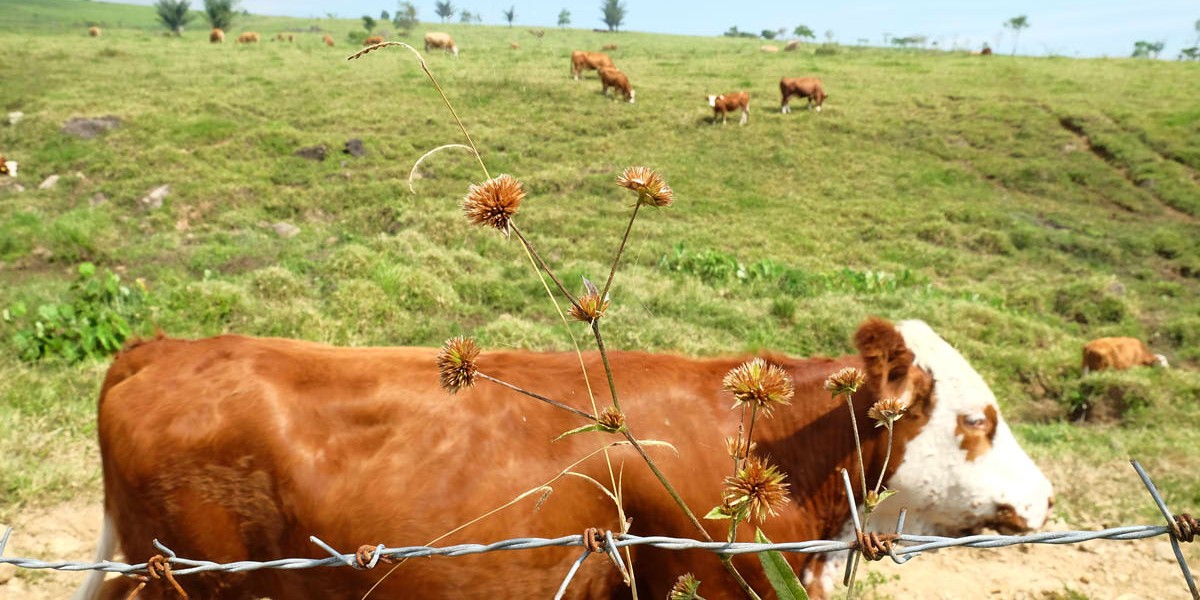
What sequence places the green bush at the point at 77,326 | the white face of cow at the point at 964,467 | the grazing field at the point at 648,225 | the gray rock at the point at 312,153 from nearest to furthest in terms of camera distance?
the white face of cow at the point at 964,467, the green bush at the point at 77,326, the grazing field at the point at 648,225, the gray rock at the point at 312,153

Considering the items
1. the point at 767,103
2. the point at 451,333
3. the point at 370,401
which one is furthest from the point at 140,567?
the point at 767,103

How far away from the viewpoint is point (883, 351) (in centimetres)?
316

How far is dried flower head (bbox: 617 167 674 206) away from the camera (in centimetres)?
127

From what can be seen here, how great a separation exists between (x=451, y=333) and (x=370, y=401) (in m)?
5.36

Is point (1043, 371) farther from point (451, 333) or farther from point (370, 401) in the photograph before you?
point (370, 401)

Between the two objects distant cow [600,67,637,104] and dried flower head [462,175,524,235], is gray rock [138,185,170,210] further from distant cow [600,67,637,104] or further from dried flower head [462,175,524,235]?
distant cow [600,67,637,104]

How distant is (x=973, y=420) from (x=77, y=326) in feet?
25.0

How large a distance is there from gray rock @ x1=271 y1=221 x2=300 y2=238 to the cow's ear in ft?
37.2

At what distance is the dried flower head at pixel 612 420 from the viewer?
121 cm

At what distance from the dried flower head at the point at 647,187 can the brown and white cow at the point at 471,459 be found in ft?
5.69

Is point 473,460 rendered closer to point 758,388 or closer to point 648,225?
point 758,388

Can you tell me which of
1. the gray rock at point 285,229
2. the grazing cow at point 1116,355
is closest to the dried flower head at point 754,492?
the grazing cow at point 1116,355

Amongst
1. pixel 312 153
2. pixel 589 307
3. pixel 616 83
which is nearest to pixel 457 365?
pixel 589 307

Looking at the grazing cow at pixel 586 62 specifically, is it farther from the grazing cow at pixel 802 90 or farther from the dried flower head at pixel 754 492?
the dried flower head at pixel 754 492
